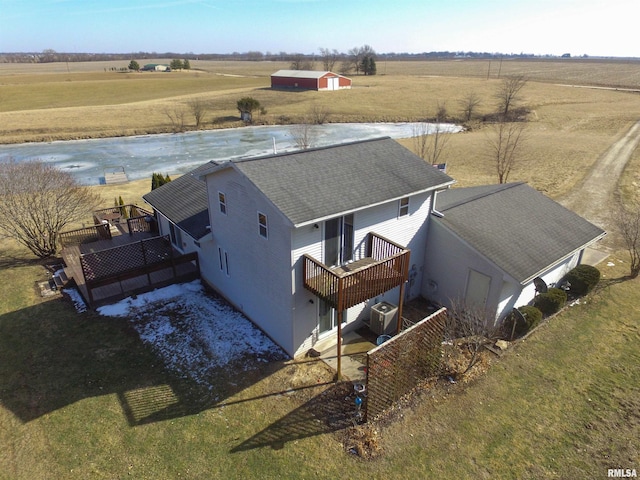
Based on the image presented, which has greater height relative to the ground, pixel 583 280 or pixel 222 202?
pixel 222 202

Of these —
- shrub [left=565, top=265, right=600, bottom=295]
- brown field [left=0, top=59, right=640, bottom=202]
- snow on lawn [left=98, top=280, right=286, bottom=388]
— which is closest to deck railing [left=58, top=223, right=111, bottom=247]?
snow on lawn [left=98, top=280, right=286, bottom=388]

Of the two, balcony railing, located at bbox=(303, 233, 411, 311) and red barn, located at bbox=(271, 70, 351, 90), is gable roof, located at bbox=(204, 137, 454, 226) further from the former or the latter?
red barn, located at bbox=(271, 70, 351, 90)

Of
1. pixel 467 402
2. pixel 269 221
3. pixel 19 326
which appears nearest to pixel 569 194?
pixel 467 402

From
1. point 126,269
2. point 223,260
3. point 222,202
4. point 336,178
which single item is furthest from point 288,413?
point 126,269

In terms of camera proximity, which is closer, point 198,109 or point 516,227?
point 516,227

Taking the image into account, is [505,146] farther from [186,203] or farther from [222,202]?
[222,202]

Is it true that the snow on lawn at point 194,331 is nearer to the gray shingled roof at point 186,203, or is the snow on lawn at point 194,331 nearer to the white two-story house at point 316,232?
the white two-story house at point 316,232
